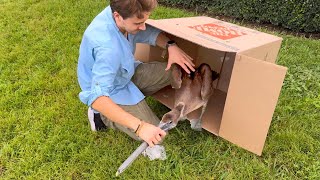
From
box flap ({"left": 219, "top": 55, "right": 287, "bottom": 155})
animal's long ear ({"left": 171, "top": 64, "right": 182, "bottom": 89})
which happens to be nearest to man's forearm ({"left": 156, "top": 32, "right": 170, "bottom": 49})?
animal's long ear ({"left": 171, "top": 64, "right": 182, "bottom": 89})

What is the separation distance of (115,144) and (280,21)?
2259 millimetres

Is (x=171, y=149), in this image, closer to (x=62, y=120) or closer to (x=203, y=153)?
(x=203, y=153)

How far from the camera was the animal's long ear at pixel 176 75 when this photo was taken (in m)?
2.10

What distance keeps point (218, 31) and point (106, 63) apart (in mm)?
709

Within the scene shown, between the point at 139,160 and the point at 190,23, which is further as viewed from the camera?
the point at 190,23

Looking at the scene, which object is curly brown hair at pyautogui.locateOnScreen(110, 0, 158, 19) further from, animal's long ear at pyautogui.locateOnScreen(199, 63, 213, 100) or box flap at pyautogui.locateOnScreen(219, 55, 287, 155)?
animal's long ear at pyautogui.locateOnScreen(199, 63, 213, 100)

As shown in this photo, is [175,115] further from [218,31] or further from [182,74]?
[218,31]

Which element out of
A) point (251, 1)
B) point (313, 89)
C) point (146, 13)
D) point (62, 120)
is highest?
point (146, 13)

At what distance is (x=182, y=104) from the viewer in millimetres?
1982

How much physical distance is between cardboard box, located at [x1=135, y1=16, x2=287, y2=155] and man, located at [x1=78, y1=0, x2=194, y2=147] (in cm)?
17

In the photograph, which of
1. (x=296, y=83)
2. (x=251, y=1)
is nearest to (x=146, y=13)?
(x=296, y=83)

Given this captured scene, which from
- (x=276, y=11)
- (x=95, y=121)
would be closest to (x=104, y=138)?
(x=95, y=121)

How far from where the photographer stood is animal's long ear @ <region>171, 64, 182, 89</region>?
210 centimetres

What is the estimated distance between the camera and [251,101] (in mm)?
1786
